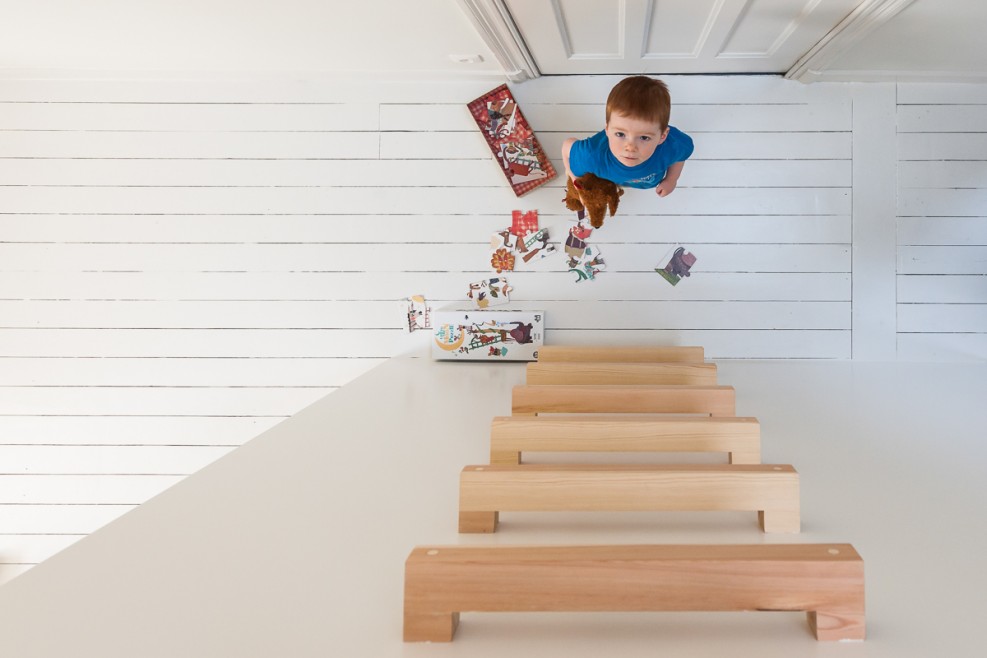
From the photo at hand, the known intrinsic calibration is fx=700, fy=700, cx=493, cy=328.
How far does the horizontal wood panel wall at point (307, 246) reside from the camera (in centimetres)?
237

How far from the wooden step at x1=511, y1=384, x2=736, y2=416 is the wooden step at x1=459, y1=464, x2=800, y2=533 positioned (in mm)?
522

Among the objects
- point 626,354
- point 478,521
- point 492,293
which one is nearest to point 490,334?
point 492,293

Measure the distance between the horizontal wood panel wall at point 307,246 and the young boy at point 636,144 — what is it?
0.47 m

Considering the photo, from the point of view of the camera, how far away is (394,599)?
2.38 ft

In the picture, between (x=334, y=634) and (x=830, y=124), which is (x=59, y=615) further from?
(x=830, y=124)

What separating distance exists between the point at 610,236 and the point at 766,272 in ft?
1.78

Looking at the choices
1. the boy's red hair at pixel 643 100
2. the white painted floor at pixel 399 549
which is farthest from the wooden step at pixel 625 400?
the boy's red hair at pixel 643 100

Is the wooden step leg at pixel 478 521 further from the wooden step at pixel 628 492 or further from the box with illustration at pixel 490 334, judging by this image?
the box with illustration at pixel 490 334

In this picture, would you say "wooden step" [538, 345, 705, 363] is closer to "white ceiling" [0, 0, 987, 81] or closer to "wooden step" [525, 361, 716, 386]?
"wooden step" [525, 361, 716, 386]

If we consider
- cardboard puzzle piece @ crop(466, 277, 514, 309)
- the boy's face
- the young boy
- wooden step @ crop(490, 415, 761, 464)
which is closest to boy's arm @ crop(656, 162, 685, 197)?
the young boy

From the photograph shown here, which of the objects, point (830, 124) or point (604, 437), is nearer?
point (604, 437)

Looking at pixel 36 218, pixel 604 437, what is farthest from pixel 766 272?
pixel 36 218

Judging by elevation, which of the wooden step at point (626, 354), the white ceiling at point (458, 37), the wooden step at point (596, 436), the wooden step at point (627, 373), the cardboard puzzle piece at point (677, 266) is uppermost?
the white ceiling at point (458, 37)

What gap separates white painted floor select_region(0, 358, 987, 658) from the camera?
641 millimetres
